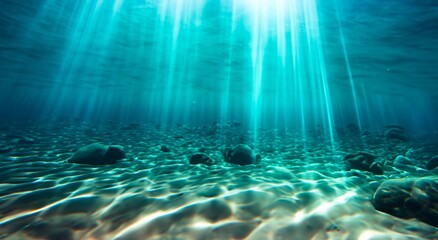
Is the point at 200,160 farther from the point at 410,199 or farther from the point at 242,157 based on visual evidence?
the point at 410,199

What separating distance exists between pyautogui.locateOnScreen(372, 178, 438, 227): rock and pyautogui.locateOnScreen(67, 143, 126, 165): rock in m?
8.02

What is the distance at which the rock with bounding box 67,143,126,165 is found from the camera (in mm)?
7629

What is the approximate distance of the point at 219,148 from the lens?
39.5 ft

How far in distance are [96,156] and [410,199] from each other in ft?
28.6

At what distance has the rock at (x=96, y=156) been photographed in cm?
763

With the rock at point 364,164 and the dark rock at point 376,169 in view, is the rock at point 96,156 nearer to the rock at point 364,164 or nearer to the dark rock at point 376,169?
the rock at point 364,164

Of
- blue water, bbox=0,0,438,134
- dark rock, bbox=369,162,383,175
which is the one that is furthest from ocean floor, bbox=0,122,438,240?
blue water, bbox=0,0,438,134

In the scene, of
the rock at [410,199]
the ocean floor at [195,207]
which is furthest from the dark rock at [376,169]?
the rock at [410,199]

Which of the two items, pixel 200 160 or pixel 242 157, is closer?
pixel 200 160

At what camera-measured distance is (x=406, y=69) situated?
968 inches

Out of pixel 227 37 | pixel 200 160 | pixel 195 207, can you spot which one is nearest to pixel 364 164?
pixel 200 160

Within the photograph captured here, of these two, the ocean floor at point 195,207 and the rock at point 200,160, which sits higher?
the rock at point 200,160

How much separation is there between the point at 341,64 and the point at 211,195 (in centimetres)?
2591

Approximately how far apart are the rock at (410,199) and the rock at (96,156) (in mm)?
8016
